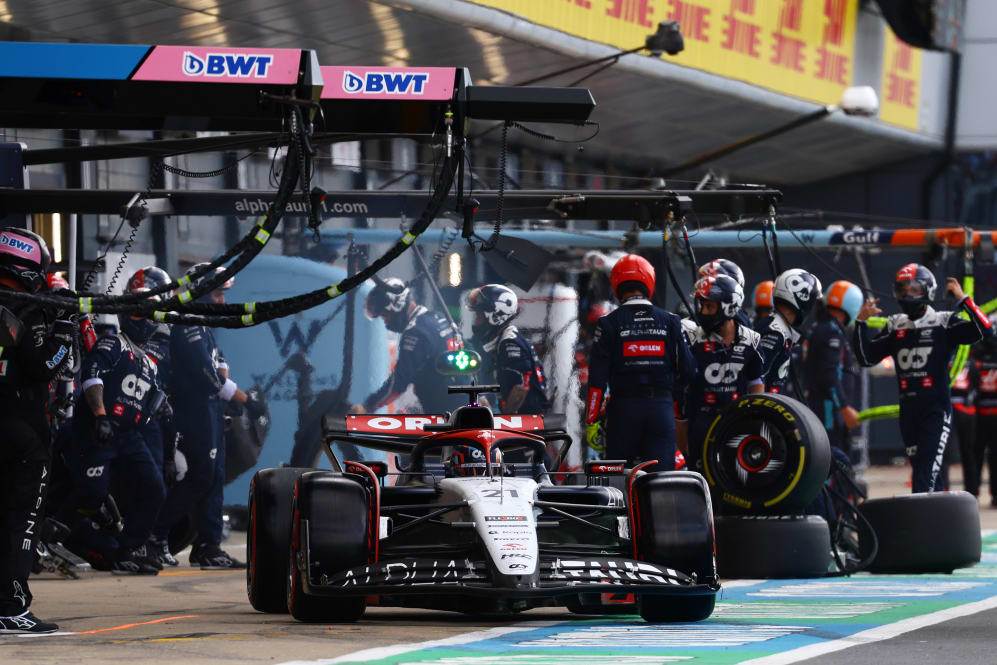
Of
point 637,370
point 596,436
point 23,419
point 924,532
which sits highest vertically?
point 637,370

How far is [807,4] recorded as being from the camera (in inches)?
938

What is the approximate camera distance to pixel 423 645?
787cm

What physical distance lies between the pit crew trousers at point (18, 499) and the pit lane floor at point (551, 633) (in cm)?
35

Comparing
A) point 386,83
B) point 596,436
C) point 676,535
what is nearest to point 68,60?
point 386,83

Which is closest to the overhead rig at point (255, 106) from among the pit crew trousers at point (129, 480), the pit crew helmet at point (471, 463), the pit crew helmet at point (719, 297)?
the pit crew helmet at point (471, 463)

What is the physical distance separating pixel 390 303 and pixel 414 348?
42 cm

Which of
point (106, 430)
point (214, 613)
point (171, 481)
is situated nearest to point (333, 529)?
point (214, 613)

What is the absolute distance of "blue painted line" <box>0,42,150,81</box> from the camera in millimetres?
8625

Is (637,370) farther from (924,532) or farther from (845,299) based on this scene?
(845,299)

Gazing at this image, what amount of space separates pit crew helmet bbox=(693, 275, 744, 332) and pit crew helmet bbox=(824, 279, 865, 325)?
179 inches

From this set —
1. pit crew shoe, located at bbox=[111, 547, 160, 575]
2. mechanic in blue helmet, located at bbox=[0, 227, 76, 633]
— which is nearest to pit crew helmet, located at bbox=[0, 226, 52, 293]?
mechanic in blue helmet, located at bbox=[0, 227, 76, 633]

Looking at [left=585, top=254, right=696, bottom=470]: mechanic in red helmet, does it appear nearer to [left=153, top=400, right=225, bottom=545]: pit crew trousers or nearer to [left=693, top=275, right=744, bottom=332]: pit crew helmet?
[left=693, top=275, right=744, bottom=332]: pit crew helmet

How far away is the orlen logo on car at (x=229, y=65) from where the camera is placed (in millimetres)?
8719

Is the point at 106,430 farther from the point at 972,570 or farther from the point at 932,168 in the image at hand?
the point at 932,168
